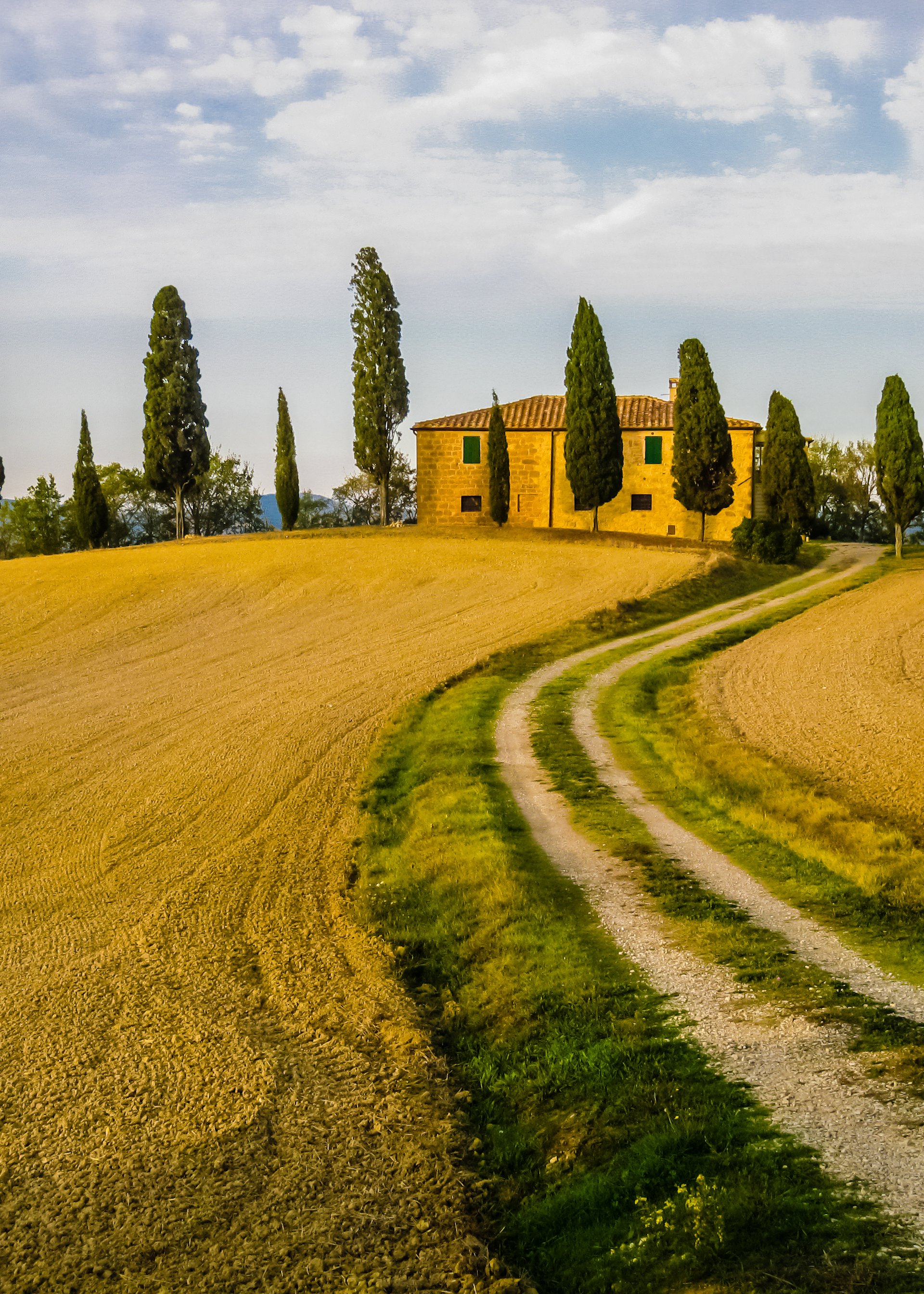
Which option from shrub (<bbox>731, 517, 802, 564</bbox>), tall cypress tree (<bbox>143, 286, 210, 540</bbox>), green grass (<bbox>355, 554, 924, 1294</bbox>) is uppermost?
tall cypress tree (<bbox>143, 286, 210, 540</bbox>)

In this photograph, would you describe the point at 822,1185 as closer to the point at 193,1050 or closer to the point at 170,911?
the point at 193,1050

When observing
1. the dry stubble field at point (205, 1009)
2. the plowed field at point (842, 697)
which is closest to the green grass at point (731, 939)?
the dry stubble field at point (205, 1009)

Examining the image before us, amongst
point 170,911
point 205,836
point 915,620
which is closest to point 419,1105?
point 170,911

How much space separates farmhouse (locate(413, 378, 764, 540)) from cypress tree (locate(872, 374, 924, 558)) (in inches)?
509

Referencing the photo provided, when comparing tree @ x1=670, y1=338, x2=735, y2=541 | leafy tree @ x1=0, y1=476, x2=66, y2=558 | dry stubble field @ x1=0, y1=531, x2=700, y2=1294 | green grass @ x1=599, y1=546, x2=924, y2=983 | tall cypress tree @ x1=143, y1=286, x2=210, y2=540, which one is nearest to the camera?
dry stubble field @ x1=0, y1=531, x2=700, y2=1294

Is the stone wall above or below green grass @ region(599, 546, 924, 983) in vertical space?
above

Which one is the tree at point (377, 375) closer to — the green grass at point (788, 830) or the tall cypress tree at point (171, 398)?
the tall cypress tree at point (171, 398)

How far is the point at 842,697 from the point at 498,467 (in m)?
42.0

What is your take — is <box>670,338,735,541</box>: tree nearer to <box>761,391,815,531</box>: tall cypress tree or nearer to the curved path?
<box>761,391,815,531</box>: tall cypress tree

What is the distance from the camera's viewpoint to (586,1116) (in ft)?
22.4

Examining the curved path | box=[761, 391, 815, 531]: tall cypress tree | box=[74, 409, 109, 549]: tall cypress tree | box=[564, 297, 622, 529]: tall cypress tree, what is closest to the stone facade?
box=[761, 391, 815, 531]: tall cypress tree

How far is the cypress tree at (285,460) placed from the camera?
65.8 meters

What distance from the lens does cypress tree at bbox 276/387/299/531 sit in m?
65.8

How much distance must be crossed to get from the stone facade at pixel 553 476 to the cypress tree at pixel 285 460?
7.97 meters
